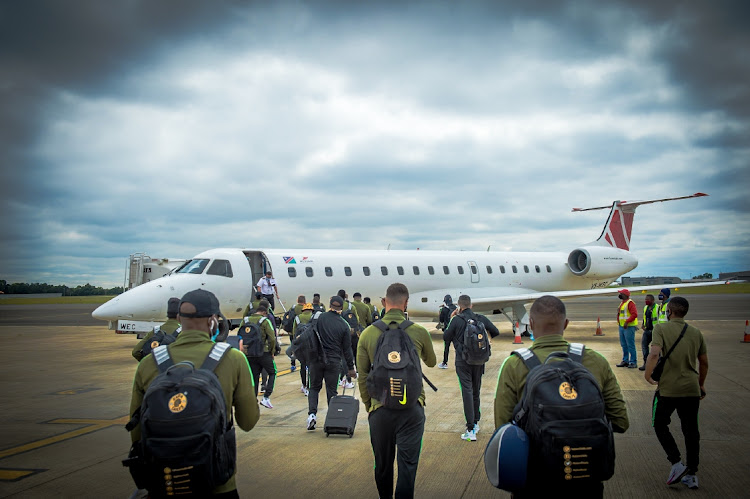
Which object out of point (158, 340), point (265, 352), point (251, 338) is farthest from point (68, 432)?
point (265, 352)

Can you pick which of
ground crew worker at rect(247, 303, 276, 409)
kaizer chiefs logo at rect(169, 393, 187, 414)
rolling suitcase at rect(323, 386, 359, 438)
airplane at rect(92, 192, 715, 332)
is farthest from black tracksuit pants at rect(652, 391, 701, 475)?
airplane at rect(92, 192, 715, 332)

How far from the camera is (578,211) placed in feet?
104

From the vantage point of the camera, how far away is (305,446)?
673cm

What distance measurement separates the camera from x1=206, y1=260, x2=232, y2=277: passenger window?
17.2 metres

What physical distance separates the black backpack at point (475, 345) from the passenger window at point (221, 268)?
1172 centimetres

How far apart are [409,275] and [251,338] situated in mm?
13308

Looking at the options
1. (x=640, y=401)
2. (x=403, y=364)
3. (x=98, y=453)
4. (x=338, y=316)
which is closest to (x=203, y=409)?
(x=403, y=364)

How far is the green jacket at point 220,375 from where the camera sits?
3.27m

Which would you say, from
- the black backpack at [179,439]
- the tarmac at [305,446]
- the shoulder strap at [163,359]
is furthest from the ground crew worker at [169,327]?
the black backpack at [179,439]

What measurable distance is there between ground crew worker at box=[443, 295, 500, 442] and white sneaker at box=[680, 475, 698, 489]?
2334 mm

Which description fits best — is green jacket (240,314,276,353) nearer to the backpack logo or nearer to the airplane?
the backpack logo

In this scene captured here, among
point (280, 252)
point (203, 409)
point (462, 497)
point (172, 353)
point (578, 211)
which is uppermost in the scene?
point (578, 211)

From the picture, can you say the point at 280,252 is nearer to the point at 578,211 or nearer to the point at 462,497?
the point at 462,497

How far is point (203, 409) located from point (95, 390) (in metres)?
8.88
